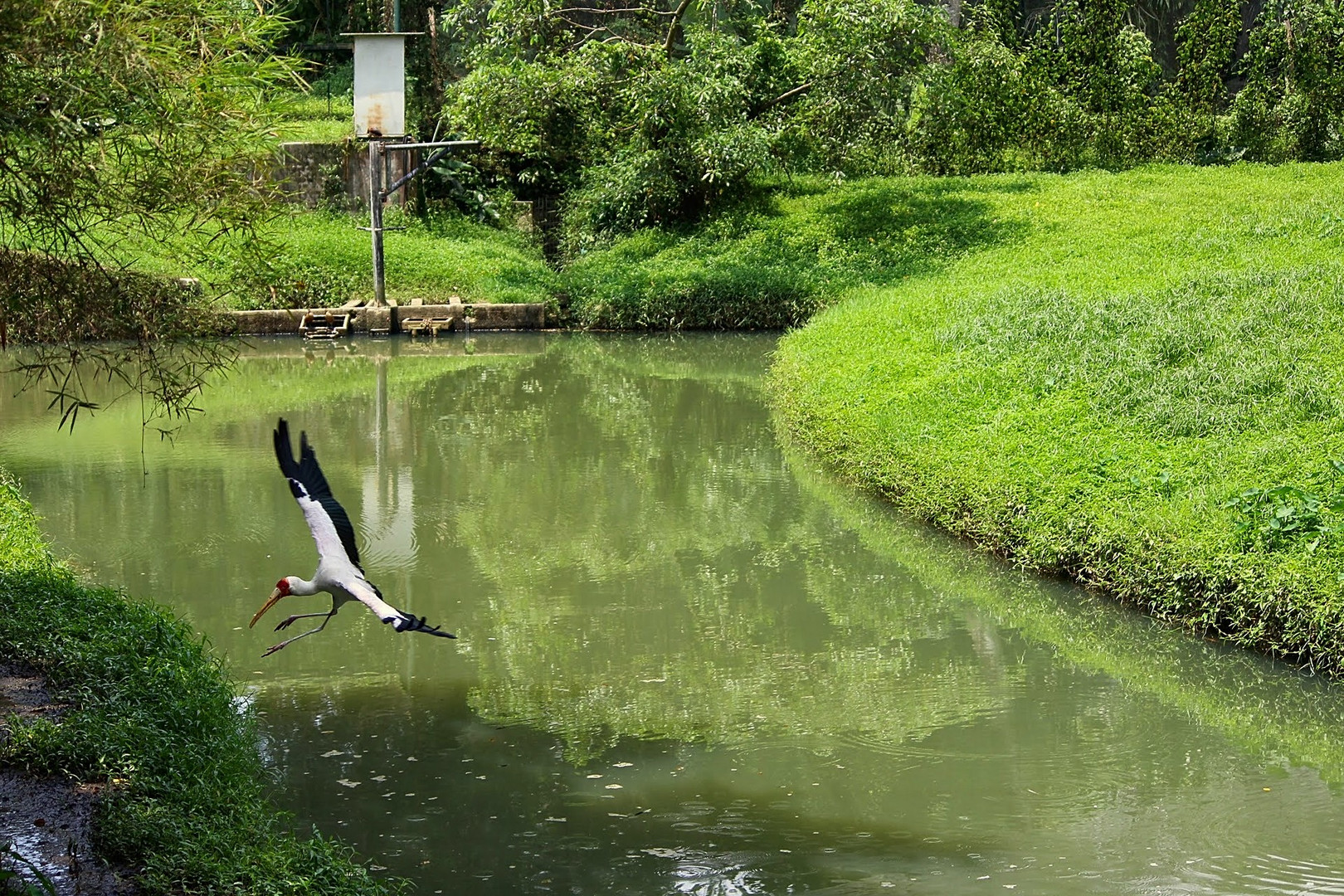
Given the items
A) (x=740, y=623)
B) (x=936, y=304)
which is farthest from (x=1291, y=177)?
(x=740, y=623)

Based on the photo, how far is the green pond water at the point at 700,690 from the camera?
467 centimetres

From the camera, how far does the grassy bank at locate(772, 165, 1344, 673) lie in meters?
6.55

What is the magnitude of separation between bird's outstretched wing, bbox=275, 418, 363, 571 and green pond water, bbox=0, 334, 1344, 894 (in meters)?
1.14

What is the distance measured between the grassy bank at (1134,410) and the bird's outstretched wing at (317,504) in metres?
4.08

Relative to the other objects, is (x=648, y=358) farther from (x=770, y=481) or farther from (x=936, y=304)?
(x=770, y=481)

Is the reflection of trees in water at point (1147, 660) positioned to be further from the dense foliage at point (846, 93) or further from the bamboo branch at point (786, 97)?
the bamboo branch at point (786, 97)

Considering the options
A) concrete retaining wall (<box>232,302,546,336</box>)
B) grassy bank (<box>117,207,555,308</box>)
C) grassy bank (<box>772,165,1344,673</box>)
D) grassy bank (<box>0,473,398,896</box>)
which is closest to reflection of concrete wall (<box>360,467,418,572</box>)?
grassy bank (<box>0,473,398,896</box>)

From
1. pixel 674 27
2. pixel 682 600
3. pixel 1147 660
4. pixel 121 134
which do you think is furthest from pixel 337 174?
pixel 1147 660

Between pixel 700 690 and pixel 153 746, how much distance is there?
2.33m

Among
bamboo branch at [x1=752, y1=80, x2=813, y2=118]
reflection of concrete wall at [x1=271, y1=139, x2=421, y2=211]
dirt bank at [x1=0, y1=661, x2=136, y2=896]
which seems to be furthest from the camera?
reflection of concrete wall at [x1=271, y1=139, x2=421, y2=211]

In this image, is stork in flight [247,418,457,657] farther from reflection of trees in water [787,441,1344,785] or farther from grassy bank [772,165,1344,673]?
grassy bank [772,165,1344,673]

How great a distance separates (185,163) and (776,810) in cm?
312

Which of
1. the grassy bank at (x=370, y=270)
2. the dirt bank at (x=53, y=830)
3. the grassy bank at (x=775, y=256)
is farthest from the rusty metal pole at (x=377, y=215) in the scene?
the dirt bank at (x=53, y=830)

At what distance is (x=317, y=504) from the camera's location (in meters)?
4.20
